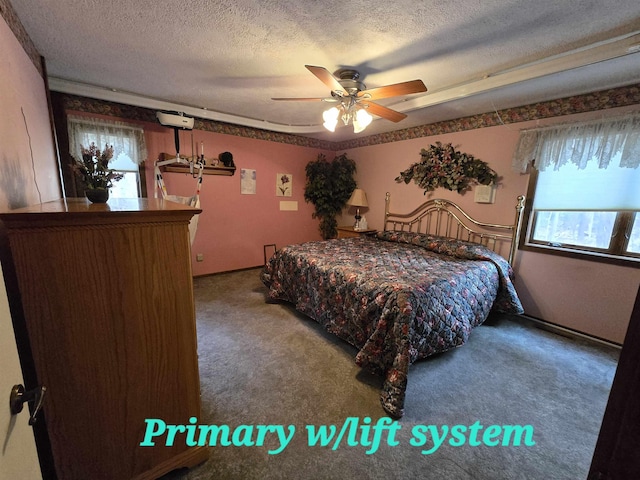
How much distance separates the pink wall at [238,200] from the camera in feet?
11.6

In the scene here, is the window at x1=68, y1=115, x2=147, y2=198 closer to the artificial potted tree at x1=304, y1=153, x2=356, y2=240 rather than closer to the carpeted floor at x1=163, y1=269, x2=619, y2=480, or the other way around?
the carpeted floor at x1=163, y1=269, x2=619, y2=480

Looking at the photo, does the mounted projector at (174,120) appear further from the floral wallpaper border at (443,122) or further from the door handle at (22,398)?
the door handle at (22,398)

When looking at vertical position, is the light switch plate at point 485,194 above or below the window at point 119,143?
below

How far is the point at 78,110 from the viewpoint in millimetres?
2859

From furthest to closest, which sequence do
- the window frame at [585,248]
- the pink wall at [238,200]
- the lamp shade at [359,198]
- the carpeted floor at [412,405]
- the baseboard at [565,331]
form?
the lamp shade at [359,198]
the pink wall at [238,200]
the baseboard at [565,331]
the window frame at [585,248]
the carpeted floor at [412,405]

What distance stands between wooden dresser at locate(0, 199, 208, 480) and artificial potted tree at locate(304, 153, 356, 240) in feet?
11.8

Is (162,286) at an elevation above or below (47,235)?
below

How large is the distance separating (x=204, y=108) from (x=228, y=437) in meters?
3.42

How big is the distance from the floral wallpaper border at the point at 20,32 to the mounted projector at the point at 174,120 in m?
0.91

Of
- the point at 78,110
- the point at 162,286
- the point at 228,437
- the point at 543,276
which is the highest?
the point at 78,110

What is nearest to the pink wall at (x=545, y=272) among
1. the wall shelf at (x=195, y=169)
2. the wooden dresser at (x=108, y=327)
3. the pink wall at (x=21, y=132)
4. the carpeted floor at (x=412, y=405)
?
the carpeted floor at (x=412, y=405)

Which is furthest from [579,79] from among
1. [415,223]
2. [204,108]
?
[204,108]

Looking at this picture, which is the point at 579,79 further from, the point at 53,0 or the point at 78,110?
the point at 78,110

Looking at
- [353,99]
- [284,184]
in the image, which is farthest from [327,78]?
[284,184]
